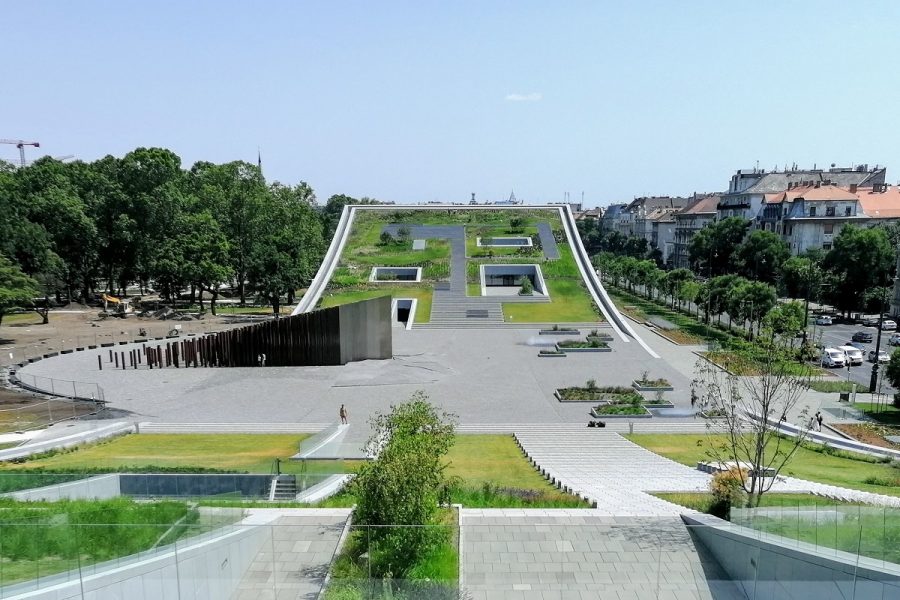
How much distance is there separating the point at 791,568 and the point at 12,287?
39965 mm

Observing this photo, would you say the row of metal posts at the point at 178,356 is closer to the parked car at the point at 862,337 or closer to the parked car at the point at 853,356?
the parked car at the point at 853,356

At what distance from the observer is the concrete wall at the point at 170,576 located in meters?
7.57

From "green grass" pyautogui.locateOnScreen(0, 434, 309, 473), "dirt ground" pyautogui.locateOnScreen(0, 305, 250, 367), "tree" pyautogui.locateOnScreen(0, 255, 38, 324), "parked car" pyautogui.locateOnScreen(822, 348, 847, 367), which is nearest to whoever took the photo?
"green grass" pyautogui.locateOnScreen(0, 434, 309, 473)

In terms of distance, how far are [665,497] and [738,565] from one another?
4306mm

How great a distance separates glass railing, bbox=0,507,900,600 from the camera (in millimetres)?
7648

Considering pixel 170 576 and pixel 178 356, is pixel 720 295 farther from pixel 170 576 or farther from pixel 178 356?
pixel 170 576

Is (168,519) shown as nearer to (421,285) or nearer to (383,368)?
(383,368)

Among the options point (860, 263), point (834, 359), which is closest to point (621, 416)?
point (834, 359)

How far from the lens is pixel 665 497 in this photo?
1259 cm

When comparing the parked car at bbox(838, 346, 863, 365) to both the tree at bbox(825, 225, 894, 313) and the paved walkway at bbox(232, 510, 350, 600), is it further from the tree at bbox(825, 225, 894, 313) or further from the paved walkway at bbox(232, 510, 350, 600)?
the paved walkway at bbox(232, 510, 350, 600)

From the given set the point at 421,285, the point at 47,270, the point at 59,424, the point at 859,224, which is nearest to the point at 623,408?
Answer: the point at 59,424

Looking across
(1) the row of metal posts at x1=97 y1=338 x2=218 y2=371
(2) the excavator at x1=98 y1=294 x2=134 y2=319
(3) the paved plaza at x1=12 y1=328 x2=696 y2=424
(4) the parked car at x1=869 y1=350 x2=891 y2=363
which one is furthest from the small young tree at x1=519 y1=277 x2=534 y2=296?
(2) the excavator at x1=98 y1=294 x2=134 y2=319

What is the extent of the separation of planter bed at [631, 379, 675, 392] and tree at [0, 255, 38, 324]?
33191 millimetres

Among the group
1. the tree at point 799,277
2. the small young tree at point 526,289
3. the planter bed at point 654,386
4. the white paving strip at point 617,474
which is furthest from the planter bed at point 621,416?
the tree at point 799,277
